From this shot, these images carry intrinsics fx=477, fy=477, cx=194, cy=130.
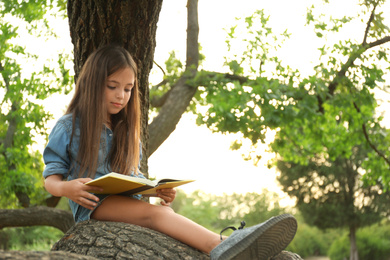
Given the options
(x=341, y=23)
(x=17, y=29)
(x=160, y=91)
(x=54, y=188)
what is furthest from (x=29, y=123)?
(x=54, y=188)

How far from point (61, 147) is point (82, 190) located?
1.14 ft

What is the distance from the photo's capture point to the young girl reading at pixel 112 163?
2291mm

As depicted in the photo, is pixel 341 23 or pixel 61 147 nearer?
pixel 61 147

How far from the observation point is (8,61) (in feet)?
27.5

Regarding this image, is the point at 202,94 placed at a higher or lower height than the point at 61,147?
higher

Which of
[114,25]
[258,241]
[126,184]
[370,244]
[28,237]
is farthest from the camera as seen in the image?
[370,244]

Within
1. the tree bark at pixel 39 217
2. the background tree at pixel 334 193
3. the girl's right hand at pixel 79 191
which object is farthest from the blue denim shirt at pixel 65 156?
the background tree at pixel 334 193

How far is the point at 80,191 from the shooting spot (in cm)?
243

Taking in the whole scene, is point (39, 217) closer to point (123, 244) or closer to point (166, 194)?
point (166, 194)

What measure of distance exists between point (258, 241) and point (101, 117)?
1.17m

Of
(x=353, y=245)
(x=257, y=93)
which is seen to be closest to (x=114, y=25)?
(x=257, y=93)

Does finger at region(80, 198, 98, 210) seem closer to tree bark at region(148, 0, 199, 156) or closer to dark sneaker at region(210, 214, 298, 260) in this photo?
dark sneaker at region(210, 214, 298, 260)

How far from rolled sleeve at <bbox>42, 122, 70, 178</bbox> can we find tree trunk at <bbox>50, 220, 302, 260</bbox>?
1.11 feet

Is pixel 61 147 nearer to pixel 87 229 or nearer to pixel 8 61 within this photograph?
pixel 87 229
